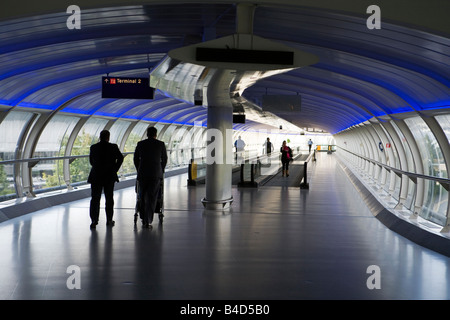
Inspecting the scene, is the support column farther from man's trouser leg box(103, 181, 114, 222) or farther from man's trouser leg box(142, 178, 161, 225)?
man's trouser leg box(103, 181, 114, 222)

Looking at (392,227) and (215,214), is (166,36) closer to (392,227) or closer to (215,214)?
(215,214)

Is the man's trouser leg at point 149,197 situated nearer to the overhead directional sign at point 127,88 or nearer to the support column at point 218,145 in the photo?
the support column at point 218,145

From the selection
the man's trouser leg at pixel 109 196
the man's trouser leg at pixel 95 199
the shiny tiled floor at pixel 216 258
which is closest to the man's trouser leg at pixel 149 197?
the shiny tiled floor at pixel 216 258

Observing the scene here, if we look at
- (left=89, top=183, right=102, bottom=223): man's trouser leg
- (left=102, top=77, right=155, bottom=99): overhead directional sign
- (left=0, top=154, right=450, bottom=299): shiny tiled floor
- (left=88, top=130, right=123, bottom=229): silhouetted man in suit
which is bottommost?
(left=0, top=154, right=450, bottom=299): shiny tiled floor

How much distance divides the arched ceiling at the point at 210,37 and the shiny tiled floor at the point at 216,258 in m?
3.05

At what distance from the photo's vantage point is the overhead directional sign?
13.2 metres

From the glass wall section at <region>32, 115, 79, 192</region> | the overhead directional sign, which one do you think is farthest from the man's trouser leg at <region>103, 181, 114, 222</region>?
the glass wall section at <region>32, 115, 79, 192</region>

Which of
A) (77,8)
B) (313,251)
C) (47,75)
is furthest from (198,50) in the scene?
(47,75)

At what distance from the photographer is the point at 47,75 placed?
12914 millimetres

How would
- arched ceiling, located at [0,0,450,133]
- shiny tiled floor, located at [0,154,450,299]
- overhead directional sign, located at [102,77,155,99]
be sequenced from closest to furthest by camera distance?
1. shiny tiled floor, located at [0,154,450,299]
2. arched ceiling, located at [0,0,450,133]
3. overhead directional sign, located at [102,77,155,99]

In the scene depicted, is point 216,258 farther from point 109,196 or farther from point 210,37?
point 210,37

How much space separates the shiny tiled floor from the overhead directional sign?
11.4ft

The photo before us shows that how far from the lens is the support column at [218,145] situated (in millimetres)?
11773
